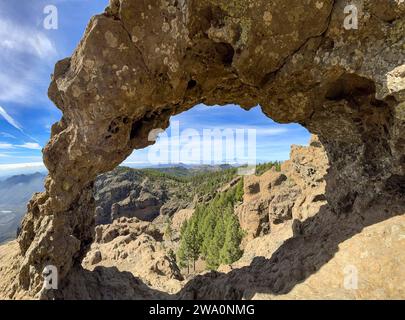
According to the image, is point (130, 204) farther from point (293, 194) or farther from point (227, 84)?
point (227, 84)

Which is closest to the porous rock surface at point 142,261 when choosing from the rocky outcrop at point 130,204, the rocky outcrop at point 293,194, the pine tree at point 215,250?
the rocky outcrop at point 293,194

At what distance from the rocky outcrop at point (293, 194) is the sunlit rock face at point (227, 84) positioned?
685cm

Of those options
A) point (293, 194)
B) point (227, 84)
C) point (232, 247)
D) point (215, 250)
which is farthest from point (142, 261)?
point (215, 250)

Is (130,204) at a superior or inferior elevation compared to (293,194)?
inferior

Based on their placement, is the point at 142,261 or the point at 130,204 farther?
the point at 130,204

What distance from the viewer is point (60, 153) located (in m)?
14.4

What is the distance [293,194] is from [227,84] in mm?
18516

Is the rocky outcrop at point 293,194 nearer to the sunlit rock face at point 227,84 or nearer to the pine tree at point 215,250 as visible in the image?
the sunlit rock face at point 227,84

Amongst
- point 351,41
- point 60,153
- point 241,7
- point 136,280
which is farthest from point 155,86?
point 136,280

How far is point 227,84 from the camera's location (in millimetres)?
15609

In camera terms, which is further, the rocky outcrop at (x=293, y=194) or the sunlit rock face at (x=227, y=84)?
the rocky outcrop at (x=293, y=194)

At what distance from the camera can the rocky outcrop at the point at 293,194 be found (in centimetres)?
2244

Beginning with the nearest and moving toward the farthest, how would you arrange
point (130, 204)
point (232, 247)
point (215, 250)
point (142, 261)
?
point (142, 261)
point (232, 247)
point (215, 250)
point (130, 204)
